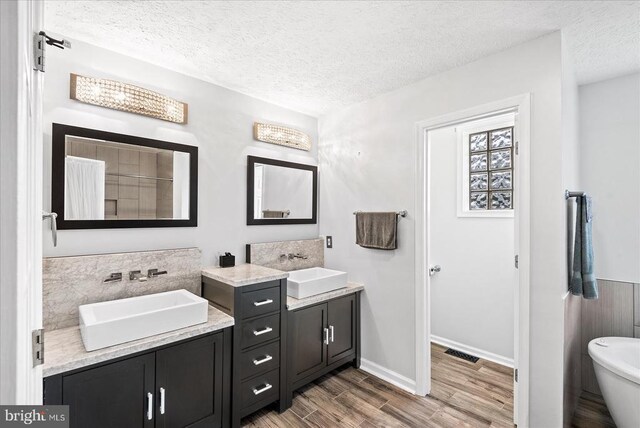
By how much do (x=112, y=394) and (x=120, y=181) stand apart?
1.25m

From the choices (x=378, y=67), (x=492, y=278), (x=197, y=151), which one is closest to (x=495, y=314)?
(x=492, y=278)

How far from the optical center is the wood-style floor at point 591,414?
203 centimetres

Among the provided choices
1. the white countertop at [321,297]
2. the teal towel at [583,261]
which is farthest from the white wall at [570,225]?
the white countertop at [321,297]

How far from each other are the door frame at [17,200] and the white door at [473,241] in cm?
258

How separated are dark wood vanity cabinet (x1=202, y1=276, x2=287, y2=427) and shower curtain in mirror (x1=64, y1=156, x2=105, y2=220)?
0.86m

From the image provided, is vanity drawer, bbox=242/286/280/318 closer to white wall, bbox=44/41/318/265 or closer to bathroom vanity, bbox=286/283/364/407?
bathroom vanity, bbox=286/283/364/407

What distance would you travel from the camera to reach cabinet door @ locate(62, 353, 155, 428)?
1.41 metres

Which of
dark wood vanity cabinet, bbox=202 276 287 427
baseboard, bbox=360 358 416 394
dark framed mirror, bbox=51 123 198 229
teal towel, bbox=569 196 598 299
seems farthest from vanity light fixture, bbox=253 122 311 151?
teal towel, bbox=569 196 598 299

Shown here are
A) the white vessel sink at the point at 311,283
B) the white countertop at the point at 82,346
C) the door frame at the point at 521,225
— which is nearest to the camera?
the white countertop at the point at 82,346

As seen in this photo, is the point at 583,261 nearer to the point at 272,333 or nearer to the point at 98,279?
the point at 272,333

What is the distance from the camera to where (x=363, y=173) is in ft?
9.19

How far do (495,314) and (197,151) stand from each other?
298 centimetres

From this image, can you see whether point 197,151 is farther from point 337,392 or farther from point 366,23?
point 337,392

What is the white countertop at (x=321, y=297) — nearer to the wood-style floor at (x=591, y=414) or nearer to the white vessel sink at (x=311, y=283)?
the white vessel sink at (x=311, y=283)
